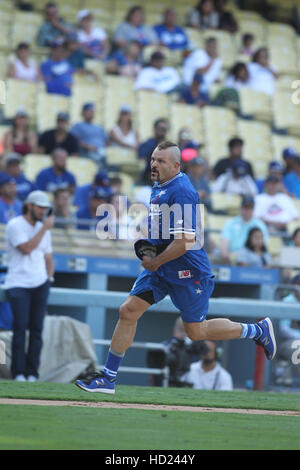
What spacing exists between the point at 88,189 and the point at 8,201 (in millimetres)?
1346

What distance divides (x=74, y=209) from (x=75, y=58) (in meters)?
4.29

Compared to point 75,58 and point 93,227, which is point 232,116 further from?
point 93,227

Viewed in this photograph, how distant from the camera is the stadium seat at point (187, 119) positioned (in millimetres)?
15516

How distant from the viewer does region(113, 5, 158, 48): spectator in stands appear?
16625mm

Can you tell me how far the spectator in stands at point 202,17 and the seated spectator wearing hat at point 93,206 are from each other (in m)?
7.11

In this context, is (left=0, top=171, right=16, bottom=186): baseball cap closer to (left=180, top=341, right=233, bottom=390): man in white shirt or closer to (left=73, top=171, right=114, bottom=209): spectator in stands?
(left=73, top=171, right=114, bottom=209): spectator in stands

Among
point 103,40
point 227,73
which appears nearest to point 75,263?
point 103,40

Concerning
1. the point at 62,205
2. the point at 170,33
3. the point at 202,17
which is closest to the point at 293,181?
the point at 170,33

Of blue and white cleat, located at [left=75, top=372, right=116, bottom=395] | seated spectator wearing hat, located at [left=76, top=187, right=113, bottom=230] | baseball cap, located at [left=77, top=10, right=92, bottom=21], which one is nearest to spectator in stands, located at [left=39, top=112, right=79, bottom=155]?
seated spectator wearing hat, located at [left=76, top=187, right=113, bottom=230]

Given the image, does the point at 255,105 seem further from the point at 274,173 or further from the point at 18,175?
the point at 18,175

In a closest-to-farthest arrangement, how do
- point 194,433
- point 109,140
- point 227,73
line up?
point 194,433
point 109,140
point 227,73

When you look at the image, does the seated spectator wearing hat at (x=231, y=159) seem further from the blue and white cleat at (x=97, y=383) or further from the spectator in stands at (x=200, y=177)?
the blue and white cleat at (x=97, y=383)

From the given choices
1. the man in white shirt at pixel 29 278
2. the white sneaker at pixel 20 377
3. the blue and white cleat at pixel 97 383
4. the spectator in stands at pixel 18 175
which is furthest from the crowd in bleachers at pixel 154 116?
the blue and white cleat at pixel 97 383

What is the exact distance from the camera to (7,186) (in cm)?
1123
